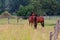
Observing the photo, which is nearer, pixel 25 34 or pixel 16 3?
pixel 25 34

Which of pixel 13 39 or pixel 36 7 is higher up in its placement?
pixel 13 39

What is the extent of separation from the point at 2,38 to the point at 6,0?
7881 cm

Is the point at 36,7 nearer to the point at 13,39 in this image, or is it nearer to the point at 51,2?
the point at 51,2

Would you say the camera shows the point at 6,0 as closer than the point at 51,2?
No

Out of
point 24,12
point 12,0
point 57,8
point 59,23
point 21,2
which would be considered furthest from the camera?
point 12,0

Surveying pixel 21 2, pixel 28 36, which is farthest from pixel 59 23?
pixel 21 2

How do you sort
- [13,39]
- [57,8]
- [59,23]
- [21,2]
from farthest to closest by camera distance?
[21,2] → [57,8] → [59,23] → [13,39]

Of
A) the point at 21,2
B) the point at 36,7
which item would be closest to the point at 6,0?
the point at 21,2

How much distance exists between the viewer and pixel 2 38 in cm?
675

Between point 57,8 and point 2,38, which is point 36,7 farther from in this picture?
point 2,38

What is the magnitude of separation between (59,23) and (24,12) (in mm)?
38000

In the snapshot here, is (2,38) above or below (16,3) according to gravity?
above

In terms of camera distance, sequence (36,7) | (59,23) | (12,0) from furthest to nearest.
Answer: (12,0), (36,7), (59,23)

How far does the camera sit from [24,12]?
45.0 m
